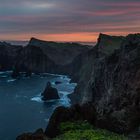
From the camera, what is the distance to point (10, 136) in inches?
3024

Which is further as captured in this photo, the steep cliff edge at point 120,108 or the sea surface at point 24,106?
the sea surface at point 24,106

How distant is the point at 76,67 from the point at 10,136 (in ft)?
382

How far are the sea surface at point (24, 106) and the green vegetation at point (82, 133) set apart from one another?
4699cm

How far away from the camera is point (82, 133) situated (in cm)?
2814

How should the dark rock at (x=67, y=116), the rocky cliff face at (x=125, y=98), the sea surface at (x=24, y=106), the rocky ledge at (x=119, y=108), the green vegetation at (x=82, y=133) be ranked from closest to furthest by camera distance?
the green vegetation at (x=82, y=133) → the dark rock at (x=67, y=116) → the rocky ledge at (x=119, y=108) → the rocky cliff face at (x=125, y=98) → the sea surface at (x=24, y=106)

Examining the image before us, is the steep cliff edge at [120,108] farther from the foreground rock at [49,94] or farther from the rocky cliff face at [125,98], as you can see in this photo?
the foreground rock at [49,94]

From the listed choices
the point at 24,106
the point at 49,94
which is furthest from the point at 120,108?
the point at 49,94

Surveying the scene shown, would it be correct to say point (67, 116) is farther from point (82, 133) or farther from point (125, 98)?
point (125, 98)

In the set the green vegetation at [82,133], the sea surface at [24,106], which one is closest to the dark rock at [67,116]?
the green vegetation at [82,133]

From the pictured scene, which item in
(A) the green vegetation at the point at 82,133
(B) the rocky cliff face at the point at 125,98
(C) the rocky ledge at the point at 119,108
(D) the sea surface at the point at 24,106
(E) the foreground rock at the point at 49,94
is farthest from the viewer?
(E) the foreground rock at the point at 49,94

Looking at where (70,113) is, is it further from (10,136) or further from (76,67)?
(76,67)

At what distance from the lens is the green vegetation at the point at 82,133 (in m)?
27.1

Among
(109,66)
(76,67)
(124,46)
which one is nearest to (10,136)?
(109,66)

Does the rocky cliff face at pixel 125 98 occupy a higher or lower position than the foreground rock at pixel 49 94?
higher
